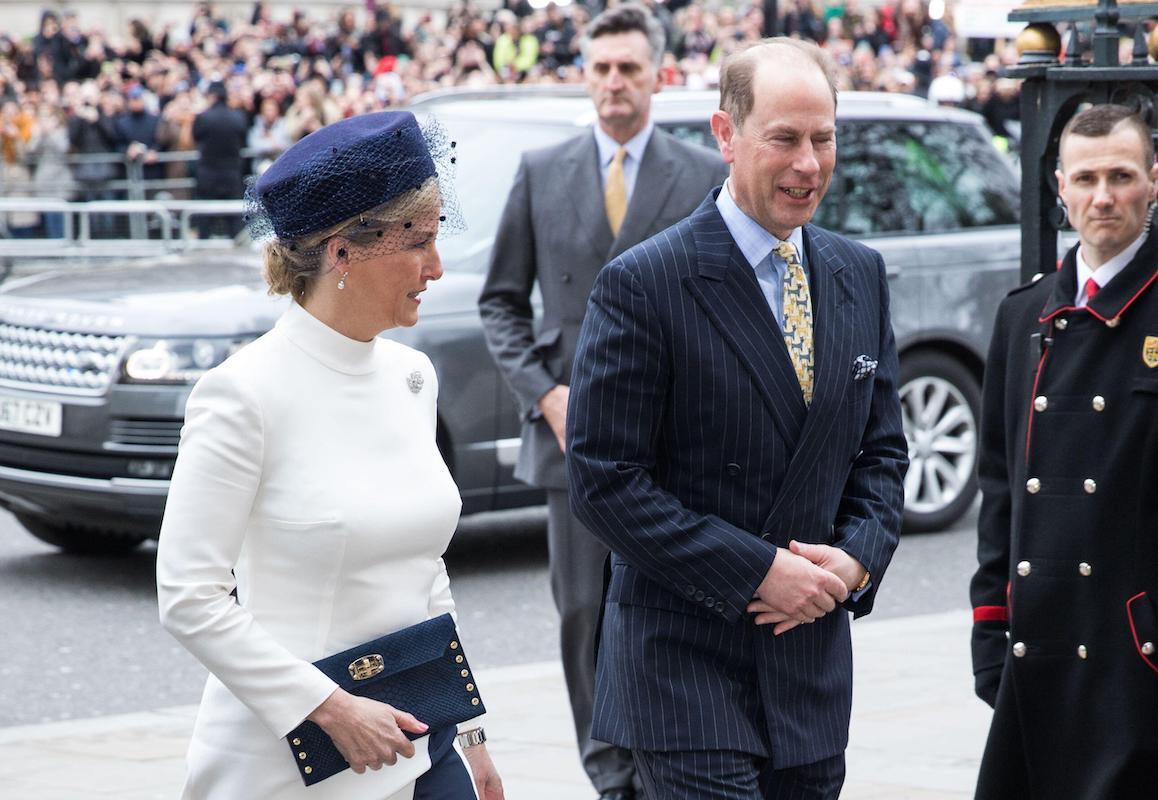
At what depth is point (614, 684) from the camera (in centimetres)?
352

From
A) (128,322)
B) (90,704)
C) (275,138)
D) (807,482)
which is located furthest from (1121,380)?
(275,138)

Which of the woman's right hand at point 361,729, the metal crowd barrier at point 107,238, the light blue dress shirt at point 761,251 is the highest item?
the light blue dress shirt at point 761,251

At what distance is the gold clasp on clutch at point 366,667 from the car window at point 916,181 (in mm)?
6799

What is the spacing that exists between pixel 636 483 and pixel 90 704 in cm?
412

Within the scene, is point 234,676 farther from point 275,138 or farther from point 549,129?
point 275,138

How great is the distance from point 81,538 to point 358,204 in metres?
6.59

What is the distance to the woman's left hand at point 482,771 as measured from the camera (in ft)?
10.8

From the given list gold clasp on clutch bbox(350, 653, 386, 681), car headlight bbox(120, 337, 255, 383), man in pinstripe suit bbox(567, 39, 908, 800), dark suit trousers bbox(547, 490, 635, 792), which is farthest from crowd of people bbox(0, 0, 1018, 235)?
gold clasp on clutch bbox(350, 653, 386, 681)

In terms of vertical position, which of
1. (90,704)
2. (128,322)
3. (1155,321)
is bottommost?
(90,704)

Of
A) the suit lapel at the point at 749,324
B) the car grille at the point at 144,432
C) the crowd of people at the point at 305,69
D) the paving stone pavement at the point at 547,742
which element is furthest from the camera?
the crowd of people at the point at 305,69

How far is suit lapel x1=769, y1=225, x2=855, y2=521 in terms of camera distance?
3404mm

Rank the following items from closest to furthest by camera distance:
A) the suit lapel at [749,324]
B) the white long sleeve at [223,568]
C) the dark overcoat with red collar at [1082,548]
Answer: the white long sleeve at [223,568] < the suit lapel at [749,324] < the dark overcoat with red collar at [1082,548]

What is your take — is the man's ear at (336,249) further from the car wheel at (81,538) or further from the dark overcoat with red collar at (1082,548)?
the car wheel at (81,538)

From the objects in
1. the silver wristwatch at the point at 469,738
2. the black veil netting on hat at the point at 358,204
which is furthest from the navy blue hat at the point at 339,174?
the silver wristwatch at the point at 469,738
